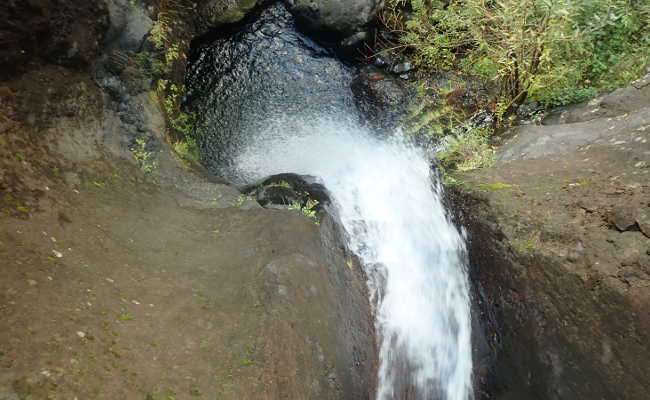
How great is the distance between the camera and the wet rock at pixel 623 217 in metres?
3.59

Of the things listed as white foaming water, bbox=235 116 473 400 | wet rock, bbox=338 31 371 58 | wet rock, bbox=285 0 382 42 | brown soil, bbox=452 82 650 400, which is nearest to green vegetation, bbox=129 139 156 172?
white foaming water, bbox=235 116 473 400

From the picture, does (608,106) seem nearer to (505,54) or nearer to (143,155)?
(505,54)

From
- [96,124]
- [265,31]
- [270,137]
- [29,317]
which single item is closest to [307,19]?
[265,31]

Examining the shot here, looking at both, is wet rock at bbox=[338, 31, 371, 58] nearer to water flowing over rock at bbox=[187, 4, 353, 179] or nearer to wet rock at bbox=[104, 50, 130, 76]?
water flowing over rock at bbox=[187, 4, 353, 179]

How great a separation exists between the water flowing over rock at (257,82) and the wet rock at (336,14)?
37cm

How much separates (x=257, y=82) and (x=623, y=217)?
592 centimetres

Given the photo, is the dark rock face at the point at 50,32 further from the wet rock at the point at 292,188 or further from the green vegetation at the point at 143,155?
the wet rock at the point at 292,188

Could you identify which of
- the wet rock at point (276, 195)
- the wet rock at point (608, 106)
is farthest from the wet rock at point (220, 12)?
the wet rock at point (608, 106)

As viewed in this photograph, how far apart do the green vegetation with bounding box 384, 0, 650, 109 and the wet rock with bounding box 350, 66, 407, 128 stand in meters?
1.10

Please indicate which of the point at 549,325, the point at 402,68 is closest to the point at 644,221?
the point at 549,325

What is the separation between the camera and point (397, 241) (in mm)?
5785

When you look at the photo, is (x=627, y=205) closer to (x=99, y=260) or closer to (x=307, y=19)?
(x=99, y=260)

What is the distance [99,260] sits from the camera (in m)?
3.11

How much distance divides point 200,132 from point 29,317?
15.4 ft
